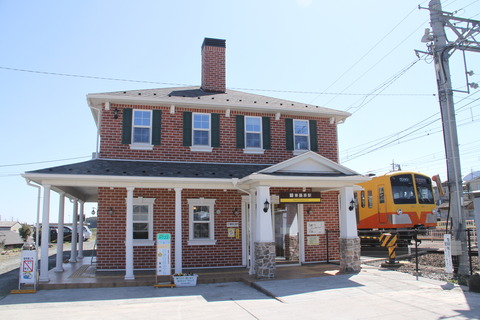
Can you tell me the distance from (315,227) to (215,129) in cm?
520

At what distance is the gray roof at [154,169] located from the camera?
1146 centimetres

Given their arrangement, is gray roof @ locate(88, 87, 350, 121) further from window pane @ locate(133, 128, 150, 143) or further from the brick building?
window pane @ locate(133, 128, 150, 143)

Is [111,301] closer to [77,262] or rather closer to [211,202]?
[211,202]

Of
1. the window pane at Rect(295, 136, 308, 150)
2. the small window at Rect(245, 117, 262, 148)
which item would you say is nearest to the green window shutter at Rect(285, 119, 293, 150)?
the window pane at Rect(295, 136, 308, 150)

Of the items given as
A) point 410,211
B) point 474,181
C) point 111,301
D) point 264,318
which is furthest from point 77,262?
point 474,181

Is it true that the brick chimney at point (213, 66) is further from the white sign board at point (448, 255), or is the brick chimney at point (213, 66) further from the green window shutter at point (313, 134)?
the white sign board at point (448, 255)

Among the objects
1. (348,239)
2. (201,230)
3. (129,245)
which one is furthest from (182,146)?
(348,239)

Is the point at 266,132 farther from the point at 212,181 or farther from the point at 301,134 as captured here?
the point at 212,181

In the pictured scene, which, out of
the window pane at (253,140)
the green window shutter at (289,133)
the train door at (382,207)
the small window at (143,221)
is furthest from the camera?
the train door at (382,207)

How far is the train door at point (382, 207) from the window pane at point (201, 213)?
27.2ft

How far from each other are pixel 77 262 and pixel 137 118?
671cm

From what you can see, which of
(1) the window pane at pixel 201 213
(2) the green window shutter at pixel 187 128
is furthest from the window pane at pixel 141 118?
(1) the window pane at pixel 201 213

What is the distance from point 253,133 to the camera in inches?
580

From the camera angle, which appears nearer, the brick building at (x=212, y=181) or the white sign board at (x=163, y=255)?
the white sign board at (x=163, y=255)
